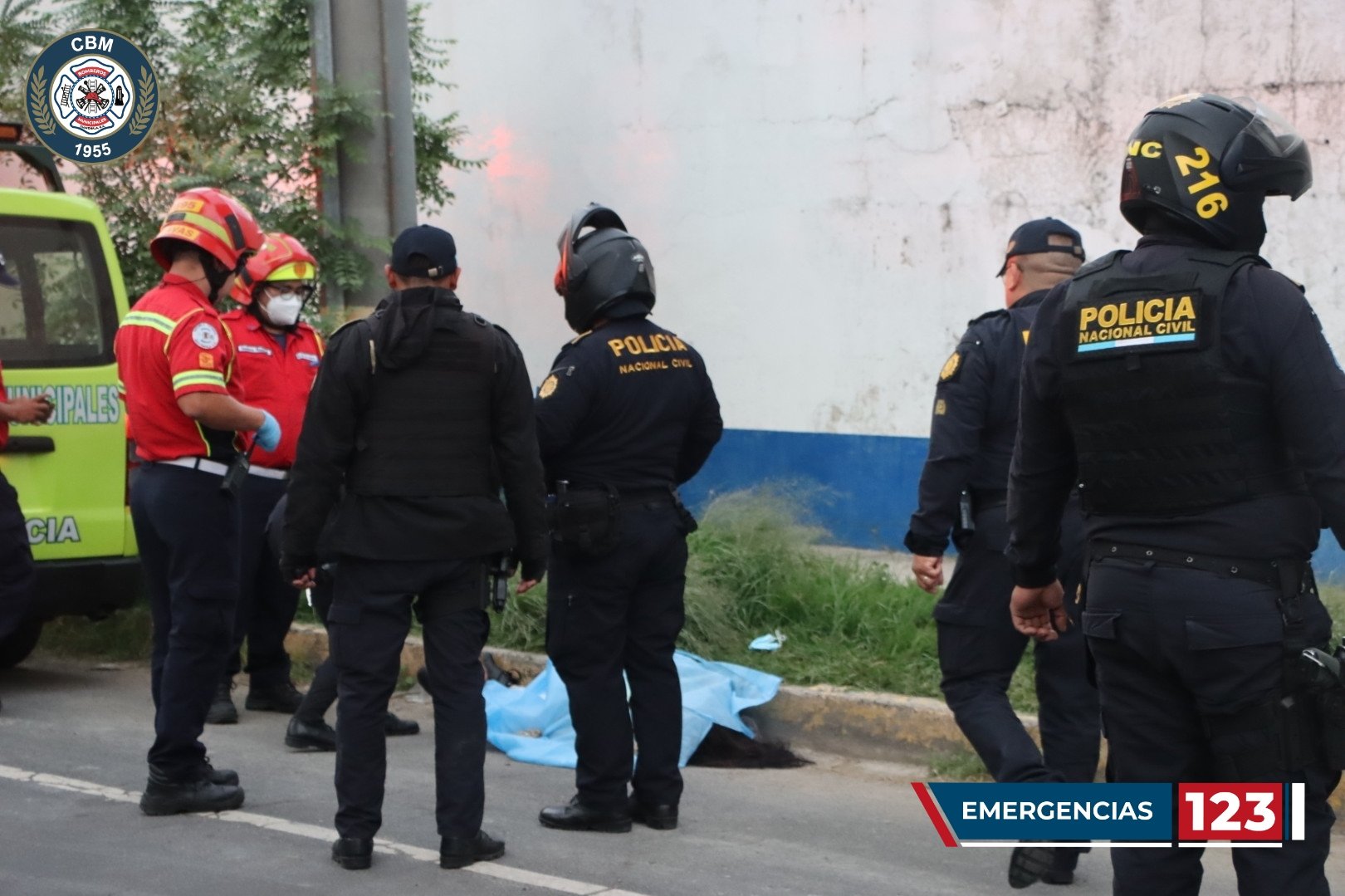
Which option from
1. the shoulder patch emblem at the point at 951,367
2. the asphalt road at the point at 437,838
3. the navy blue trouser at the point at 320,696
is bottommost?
the asphalt road at the point at 437,838

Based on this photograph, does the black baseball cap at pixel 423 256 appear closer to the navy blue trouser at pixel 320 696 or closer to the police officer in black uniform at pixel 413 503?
the police officer in black uniform at pixel 413 503

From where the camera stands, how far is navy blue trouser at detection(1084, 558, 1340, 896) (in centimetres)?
321

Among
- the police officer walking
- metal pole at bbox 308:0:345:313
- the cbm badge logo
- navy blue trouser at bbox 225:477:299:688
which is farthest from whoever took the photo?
the cbm badge logo

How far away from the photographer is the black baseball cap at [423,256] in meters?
4.95

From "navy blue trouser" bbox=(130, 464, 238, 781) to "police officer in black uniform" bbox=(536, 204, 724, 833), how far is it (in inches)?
40.2

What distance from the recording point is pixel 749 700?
6574mm

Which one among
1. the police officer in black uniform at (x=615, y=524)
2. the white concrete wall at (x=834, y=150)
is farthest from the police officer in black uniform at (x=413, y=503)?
the white concrete wall at (x=834, y=150)

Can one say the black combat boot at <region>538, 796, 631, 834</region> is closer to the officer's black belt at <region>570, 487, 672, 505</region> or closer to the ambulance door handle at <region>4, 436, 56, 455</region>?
the officer's black belt at <region>570, 487, 672, 505</region>

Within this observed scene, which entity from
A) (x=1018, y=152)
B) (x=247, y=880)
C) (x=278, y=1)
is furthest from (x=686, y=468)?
(x=278, y=1)

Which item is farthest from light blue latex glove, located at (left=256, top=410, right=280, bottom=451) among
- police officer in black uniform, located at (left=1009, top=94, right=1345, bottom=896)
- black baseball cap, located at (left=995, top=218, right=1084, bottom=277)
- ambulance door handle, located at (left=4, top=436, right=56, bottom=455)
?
police officer in black uniform, located at (left=1009, top=94, right=1345, bottom=896)

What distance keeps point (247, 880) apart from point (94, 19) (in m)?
7.40

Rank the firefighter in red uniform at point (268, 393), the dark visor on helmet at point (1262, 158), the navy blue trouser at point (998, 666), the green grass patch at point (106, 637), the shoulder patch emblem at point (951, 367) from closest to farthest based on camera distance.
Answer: the dark visor on helmet at point (1262, 158) < the navy blue trouser at point (998, 666) < the shoulder patch emblem at point (951, 367) < the firefighter in red uniform at point (268, 393) < the green grass patch at point (106, 637)

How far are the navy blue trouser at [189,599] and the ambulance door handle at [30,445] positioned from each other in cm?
193

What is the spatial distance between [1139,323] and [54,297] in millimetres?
5408
